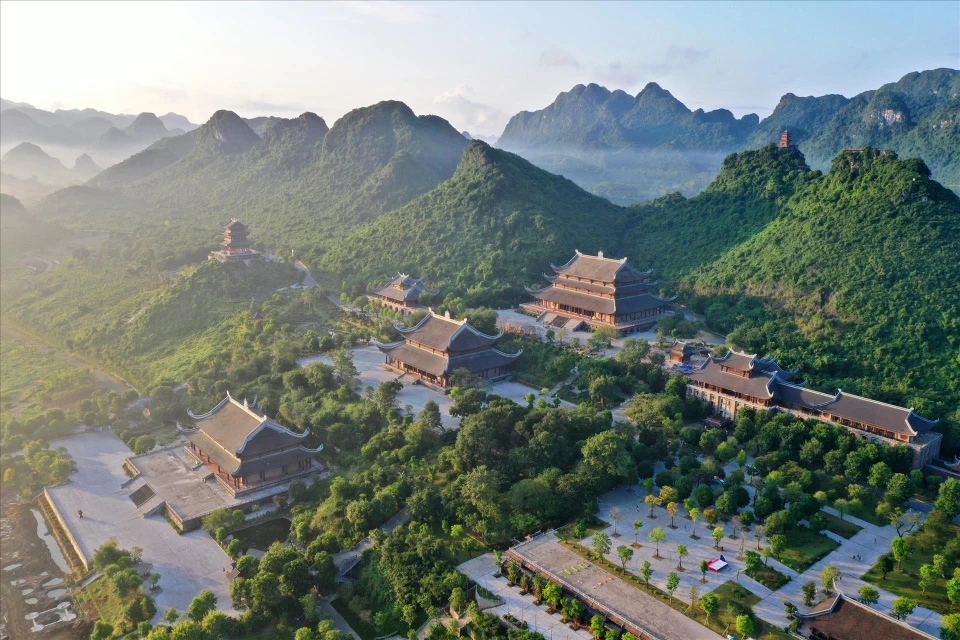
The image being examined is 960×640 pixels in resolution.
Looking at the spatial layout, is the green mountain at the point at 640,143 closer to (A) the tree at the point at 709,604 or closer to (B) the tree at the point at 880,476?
(B) the tree at the point at 880,476

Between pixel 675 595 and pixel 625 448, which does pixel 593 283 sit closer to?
pixel 625 448

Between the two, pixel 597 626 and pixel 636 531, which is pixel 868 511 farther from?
pixel 597 626

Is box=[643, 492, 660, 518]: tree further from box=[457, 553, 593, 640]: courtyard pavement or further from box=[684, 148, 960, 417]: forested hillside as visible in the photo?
box=[684, 148, 960, 417]: forested hillside

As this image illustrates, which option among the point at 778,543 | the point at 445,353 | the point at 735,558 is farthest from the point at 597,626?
the point at 445,353

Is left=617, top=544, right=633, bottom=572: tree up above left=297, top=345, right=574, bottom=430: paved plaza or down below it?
below

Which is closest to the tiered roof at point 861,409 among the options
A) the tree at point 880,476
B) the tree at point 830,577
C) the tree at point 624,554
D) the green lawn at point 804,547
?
the tree at point 880,476

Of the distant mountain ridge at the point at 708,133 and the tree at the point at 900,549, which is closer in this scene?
the tree at the point at 900,549

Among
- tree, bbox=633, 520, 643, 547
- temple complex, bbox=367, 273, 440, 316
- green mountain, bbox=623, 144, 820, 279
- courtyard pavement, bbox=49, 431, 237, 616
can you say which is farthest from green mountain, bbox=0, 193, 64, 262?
tree, bbox=633, 520, 643, 547
